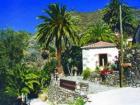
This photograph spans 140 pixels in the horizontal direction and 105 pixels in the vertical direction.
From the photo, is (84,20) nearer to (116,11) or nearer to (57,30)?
(116,11)

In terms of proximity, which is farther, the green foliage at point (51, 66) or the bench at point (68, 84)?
the green foliage at point (51, 66)

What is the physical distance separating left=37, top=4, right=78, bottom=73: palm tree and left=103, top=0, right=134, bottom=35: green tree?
19.2 m

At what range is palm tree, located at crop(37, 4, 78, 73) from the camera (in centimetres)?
4959

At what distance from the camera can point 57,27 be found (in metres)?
49.8

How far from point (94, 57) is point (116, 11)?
2216 cm

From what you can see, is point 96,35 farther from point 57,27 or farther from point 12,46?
point 12,46

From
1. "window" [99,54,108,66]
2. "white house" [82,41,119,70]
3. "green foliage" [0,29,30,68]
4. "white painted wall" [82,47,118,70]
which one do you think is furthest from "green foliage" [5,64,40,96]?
"green foliage" [0,29,30,68]

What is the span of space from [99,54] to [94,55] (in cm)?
65

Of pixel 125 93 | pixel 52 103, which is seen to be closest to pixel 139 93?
pixel 125 93

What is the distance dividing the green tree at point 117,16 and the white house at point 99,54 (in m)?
20.7

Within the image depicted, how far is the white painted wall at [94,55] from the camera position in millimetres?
47250

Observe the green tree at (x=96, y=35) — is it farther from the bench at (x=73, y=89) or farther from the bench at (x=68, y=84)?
the bench at (x=73, y=89)

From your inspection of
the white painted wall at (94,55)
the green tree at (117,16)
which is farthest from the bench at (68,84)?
the green tree at (117,16)

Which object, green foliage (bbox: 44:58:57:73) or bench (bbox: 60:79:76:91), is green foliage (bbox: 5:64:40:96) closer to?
green foliage (bbox: 44:58:57:73)
